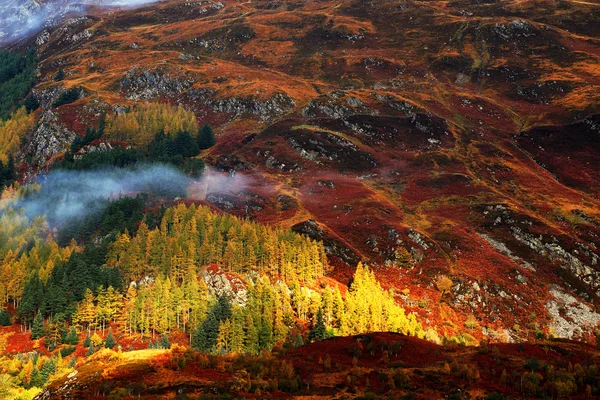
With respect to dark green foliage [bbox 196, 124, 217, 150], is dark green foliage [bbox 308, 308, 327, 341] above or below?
above

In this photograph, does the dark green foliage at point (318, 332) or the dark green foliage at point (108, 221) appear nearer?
the dark green foliage at point (318, 332)

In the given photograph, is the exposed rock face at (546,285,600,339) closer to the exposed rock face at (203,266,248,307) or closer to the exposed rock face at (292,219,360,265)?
the exposed rock face at (292,219,360,265)

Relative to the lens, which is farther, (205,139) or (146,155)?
(205,139)

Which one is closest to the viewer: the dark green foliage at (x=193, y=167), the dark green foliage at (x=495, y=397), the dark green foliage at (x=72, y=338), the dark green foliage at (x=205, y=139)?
the dark green foliage at (x=495, y=397)

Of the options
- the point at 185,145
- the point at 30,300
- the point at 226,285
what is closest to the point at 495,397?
the point at 226,285

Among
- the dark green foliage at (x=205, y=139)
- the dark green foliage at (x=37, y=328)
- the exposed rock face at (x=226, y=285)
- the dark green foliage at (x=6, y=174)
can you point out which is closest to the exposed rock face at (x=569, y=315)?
the exposed rock face at (x=226, y=285)

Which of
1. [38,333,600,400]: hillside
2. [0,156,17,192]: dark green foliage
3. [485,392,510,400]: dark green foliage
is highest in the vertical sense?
[485,392,510,400]: dark green foliage

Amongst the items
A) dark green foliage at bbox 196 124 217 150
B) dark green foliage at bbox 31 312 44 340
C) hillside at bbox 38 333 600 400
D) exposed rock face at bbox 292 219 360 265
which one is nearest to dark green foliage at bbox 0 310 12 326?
dark green foliage at bbox 31 312 44 340

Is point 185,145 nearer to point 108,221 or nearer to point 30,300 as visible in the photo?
point 108,221

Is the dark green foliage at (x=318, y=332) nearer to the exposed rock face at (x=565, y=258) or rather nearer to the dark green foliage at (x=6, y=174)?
the exposed rock face at (x=565, y=258)

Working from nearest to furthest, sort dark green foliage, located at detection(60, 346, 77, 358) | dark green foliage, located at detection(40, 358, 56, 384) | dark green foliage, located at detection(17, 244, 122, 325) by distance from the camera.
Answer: dark green foliage, located at detection(40, 358, 56, 384)
dark green foliage, located at detection(60, 346, 77, 358)
dark green foliage, located at detection(17, 244, 122, 325)
